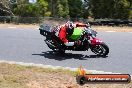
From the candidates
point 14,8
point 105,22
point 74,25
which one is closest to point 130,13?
point 105,22

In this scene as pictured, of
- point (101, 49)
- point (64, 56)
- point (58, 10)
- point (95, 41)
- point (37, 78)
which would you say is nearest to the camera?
point (37, 78)

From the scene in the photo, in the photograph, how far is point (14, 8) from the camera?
42125 mm

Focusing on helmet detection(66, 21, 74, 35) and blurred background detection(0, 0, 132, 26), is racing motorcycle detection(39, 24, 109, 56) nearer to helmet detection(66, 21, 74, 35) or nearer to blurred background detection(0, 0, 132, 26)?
helmet detection(66, 21, 74, 35)

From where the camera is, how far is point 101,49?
12.9 meters

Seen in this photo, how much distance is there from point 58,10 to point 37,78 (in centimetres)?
3746

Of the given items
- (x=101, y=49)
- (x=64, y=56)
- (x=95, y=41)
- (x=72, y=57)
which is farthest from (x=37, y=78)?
(x=101, y=49)

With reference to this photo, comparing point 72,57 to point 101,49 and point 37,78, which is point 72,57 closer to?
point 101,49

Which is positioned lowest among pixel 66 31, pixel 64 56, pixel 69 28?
pixel 64 56

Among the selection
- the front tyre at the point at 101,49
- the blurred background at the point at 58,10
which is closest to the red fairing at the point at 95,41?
the front tyre at the point at 101,49

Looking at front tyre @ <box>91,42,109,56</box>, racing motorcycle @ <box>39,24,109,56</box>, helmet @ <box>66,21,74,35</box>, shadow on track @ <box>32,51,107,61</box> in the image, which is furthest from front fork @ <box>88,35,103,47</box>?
helmet @ <box>66,21,74,35</box>

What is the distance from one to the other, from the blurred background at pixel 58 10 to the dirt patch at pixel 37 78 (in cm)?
2126

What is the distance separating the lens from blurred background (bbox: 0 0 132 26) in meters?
34.9

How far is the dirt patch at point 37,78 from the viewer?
791 cm

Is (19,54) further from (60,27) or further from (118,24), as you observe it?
(118,24)
